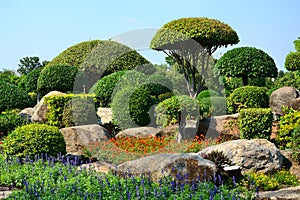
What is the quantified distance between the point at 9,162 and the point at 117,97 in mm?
4820

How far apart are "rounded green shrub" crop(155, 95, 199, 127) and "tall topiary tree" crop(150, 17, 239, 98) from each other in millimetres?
5402

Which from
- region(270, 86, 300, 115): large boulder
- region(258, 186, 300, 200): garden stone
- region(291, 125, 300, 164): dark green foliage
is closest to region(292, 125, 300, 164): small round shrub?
region(291, 125, 300, 164): dark green foliage

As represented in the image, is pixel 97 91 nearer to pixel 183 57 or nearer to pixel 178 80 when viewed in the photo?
pixel 183 57

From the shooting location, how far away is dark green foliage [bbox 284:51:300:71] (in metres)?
21.9

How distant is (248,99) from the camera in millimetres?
13992

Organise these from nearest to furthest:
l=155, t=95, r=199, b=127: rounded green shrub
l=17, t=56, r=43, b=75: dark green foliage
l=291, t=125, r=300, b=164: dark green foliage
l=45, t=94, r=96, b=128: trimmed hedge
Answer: l=291, t=125, r=300, b=164: dark green foliage, l=155, t=95, r=199, b=127: rounded green shrub, l=45, t=94, r=96, b=128: trimmed hedge, l=17, t=56, r=43, b=75: dark green foliage

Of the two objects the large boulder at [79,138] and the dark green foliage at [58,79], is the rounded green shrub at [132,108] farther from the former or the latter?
the dark green foliage at [58,79]

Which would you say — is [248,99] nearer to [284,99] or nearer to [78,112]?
[284,99]

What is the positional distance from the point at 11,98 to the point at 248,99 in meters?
8.67

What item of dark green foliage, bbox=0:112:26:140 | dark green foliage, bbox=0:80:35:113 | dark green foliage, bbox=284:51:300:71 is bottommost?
dark green foliage, bbox=0:112:26:140

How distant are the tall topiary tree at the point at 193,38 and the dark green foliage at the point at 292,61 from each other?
574 centimetres

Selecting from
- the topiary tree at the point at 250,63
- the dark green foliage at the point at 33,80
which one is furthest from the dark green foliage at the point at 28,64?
the topiary tree at the point at 250,63

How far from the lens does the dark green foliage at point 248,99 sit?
13961mm

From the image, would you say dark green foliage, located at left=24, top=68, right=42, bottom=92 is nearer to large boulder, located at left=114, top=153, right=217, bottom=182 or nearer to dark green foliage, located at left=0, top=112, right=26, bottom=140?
dark green foliage, located at left=0, top=112, right=26, bottom=140
